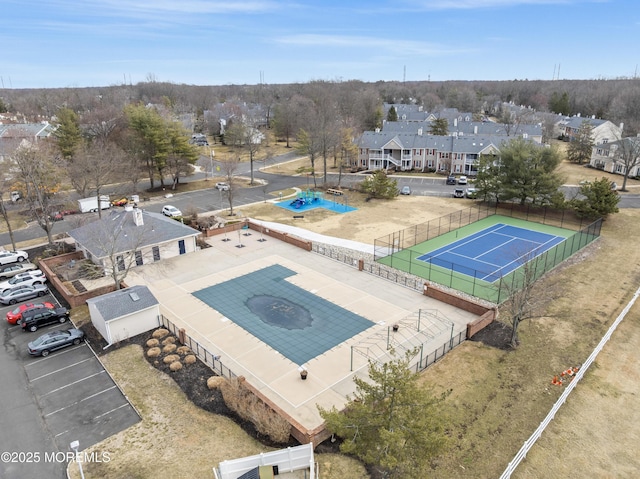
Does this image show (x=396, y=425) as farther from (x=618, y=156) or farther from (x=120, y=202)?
(x=618, y=156)

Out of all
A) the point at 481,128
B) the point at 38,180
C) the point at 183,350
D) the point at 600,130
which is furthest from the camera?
the point at 600,130

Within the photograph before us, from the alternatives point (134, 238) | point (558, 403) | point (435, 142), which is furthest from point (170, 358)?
point (435, 142)

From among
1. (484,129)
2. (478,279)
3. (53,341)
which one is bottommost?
(478,279)

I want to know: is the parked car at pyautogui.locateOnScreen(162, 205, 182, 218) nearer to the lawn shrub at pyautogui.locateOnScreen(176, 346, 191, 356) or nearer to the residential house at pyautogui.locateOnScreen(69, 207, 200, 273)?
the residential house at pyautogui.locateOnScreen(69, 207, 200, 273)

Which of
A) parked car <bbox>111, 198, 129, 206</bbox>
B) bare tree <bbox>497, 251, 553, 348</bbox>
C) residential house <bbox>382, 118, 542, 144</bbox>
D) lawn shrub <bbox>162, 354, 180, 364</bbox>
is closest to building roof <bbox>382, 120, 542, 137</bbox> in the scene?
residential house <bbox>382, 118, 542, 144</bbox>

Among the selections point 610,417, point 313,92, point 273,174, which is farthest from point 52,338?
point 313,92

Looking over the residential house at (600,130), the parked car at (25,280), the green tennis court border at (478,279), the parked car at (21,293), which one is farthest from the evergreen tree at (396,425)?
the residential house at (600,130)

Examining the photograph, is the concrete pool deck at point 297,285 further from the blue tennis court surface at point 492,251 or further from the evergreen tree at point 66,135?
the evergreen tree at point 66,135
